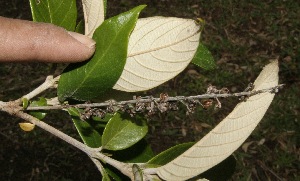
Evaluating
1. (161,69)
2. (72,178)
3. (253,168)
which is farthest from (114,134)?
(253,168)

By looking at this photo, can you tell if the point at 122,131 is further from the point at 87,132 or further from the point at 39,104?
the point at 39,104

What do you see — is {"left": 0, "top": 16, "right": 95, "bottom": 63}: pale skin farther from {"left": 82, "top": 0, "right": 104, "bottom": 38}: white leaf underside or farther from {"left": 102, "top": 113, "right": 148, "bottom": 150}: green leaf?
{"left": 102, "top": 113, "right": 148, "bottom": 150}: green leaf

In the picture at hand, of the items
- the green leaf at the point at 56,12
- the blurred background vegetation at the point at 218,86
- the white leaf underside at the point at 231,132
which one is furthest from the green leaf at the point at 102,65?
the blurred background vegetation at the point at 218,86

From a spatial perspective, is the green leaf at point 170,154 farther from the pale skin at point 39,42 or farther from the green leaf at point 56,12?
the green leaf at point 56,12

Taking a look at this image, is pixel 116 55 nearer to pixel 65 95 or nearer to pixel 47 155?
pixel 65 95

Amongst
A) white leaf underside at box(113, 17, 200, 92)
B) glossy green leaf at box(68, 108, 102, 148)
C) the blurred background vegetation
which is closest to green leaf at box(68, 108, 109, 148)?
glossy green leaf at box(68, 108, 102, 148)

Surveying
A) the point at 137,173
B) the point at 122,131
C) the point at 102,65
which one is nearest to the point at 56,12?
the point at 102,65

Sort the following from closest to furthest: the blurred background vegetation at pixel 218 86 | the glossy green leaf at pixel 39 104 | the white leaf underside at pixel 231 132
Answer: the white leaf underside at pixel 231 132 < the glossy green leaf at pixel 39 104 < the blurred background vegetation at pixel 218 86
